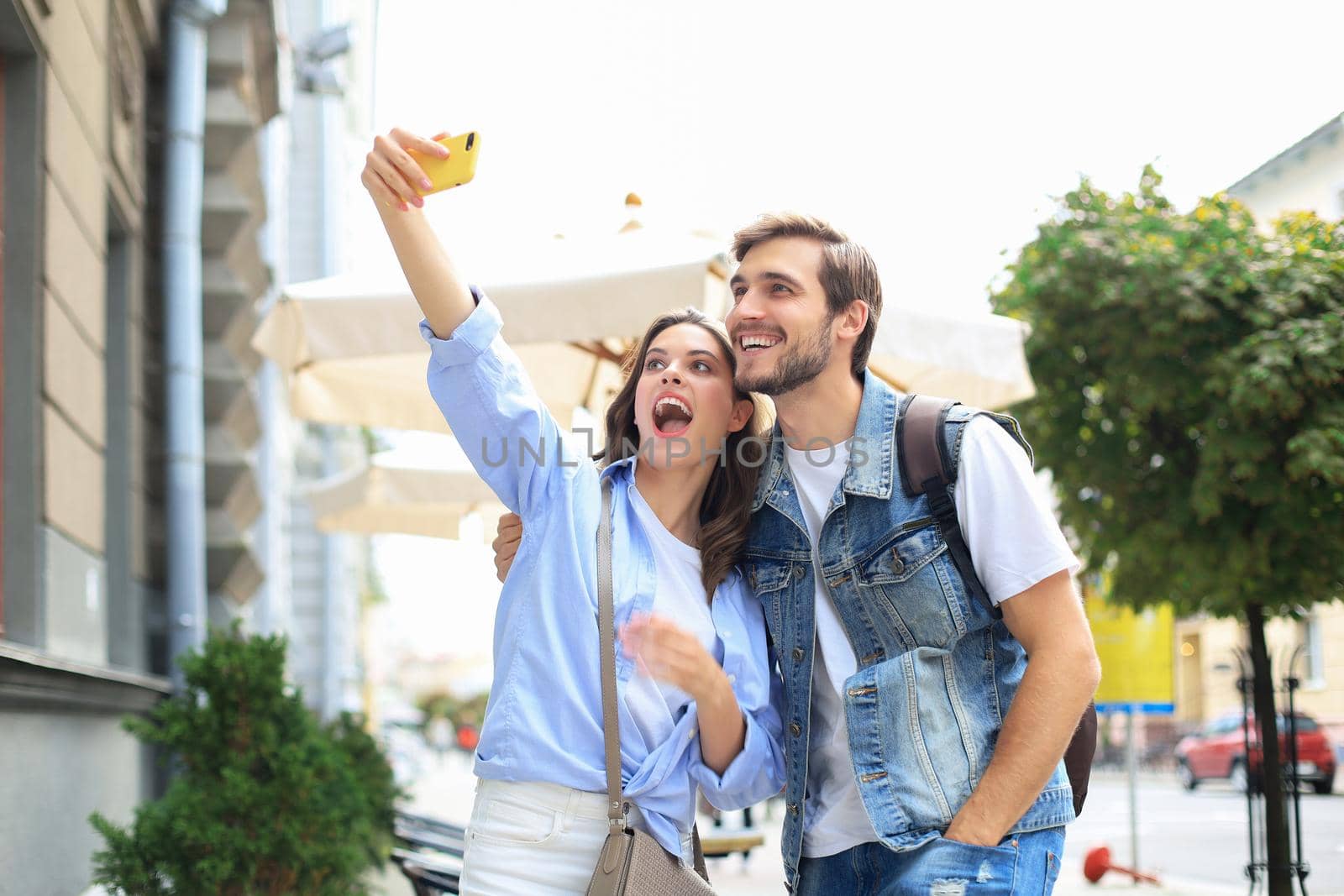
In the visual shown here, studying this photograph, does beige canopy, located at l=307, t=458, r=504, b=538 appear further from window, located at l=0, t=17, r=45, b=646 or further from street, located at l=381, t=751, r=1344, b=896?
window, located at l=0, t=17, r=45, b=646

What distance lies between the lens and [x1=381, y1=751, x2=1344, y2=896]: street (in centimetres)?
990

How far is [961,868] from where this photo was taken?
92.0 inches

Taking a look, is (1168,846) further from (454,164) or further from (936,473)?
(454,164)

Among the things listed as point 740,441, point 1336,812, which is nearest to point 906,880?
point 740,441

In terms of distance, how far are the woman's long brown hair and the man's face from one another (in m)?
0.08

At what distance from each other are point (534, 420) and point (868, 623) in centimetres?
77

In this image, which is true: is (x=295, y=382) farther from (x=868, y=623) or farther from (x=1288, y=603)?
(x=1288, y=603)

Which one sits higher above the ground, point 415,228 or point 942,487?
point 415,228

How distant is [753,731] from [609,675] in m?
0.37

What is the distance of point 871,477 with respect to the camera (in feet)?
8.62

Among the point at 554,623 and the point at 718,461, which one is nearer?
the point at 554,623

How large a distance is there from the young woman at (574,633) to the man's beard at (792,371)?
0.60 ft

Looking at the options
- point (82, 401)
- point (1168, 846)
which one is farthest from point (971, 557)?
point (1168, 846)

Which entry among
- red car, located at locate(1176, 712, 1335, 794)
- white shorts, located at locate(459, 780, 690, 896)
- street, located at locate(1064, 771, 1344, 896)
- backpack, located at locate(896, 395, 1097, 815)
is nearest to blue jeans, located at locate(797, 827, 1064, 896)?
backpack, located at locate(896, 395, 1097, 815)
